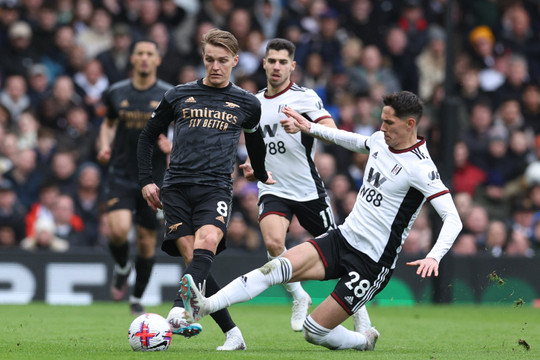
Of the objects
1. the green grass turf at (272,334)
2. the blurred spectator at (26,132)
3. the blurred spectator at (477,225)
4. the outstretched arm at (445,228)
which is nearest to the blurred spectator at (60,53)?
the blurred spectator at (26,132)

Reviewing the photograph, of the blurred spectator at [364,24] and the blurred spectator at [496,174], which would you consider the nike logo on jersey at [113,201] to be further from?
the blurred spectator at [364,24]

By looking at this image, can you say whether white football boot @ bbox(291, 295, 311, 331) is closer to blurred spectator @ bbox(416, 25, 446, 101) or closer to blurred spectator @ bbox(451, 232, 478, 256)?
blurred spectator @ bbox(451, 232, 478, 256)

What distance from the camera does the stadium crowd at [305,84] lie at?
47.8ft

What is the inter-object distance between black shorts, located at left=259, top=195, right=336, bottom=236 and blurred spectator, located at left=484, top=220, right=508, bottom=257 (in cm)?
556

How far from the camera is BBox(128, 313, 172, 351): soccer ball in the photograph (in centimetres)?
719

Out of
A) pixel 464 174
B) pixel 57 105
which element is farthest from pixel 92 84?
pixel 464 174

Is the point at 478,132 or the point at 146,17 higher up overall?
the point at 146,17

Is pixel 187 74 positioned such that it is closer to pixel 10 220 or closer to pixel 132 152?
pixel 10 220

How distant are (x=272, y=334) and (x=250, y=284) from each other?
2.34 meters

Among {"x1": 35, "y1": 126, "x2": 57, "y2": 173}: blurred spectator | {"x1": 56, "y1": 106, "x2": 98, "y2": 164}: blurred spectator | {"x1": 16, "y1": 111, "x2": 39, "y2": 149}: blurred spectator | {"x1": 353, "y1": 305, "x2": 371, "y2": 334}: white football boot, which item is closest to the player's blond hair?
{"x1": 353, "y1": 305, "x2": 371, "y2": 334}: white football boot

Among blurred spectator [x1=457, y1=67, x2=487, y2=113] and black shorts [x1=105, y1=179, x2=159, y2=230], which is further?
blurred spectator [x1=457, y1=67, x2=487, y2=113]

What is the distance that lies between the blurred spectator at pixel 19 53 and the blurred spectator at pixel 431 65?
6.72m

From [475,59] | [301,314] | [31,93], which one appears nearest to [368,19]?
[475,59]

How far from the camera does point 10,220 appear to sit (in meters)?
14.1
